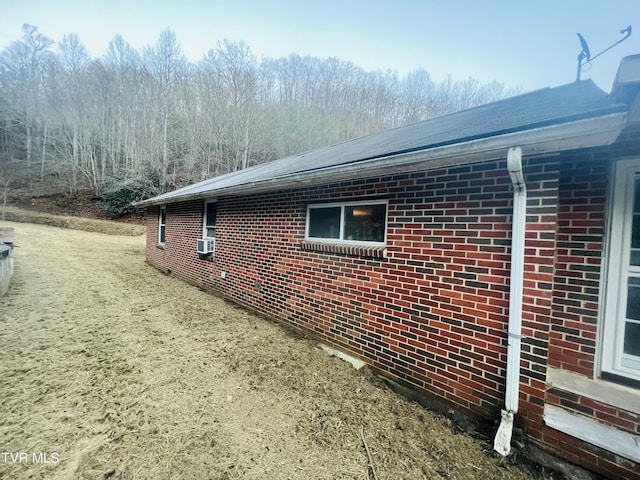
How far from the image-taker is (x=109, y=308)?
5.62 meters

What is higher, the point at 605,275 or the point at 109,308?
the point at 605,275

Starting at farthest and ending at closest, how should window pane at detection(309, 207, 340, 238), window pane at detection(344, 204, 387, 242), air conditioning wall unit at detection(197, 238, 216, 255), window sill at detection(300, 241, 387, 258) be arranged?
air conditioning wall unit at detection(197, 238, 216, 255) < window pane at detection(309, 207, 340, 238) < window pane at detection(344, 204, 387, 242) < window sill at detection(300, 241, 387, 258)

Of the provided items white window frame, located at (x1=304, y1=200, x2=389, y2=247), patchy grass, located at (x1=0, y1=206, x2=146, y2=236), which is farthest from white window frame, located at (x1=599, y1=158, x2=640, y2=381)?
patchy grass, located at (x1=0, y1=206, x2=146, y2=236)

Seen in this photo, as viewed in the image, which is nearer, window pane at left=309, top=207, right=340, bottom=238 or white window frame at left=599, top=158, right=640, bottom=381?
white window frame at left=599, top=158, right=640, bottom=381

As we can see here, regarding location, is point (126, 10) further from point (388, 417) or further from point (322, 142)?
point (388, 417)

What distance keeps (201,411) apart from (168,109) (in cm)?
2767

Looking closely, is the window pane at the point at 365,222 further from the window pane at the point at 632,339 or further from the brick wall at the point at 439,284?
the window pane at the point at 632,339

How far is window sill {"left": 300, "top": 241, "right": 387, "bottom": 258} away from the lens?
352 cm

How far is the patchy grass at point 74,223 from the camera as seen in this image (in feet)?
66.3

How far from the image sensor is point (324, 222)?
4410 mm

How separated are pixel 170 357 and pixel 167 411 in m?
1.19

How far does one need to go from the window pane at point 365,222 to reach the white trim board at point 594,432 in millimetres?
2228

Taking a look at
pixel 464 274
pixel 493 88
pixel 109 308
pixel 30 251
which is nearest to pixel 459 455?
pixel 464 274

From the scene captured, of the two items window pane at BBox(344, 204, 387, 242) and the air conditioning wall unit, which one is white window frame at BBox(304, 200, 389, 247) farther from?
the air conditioning wall unit
